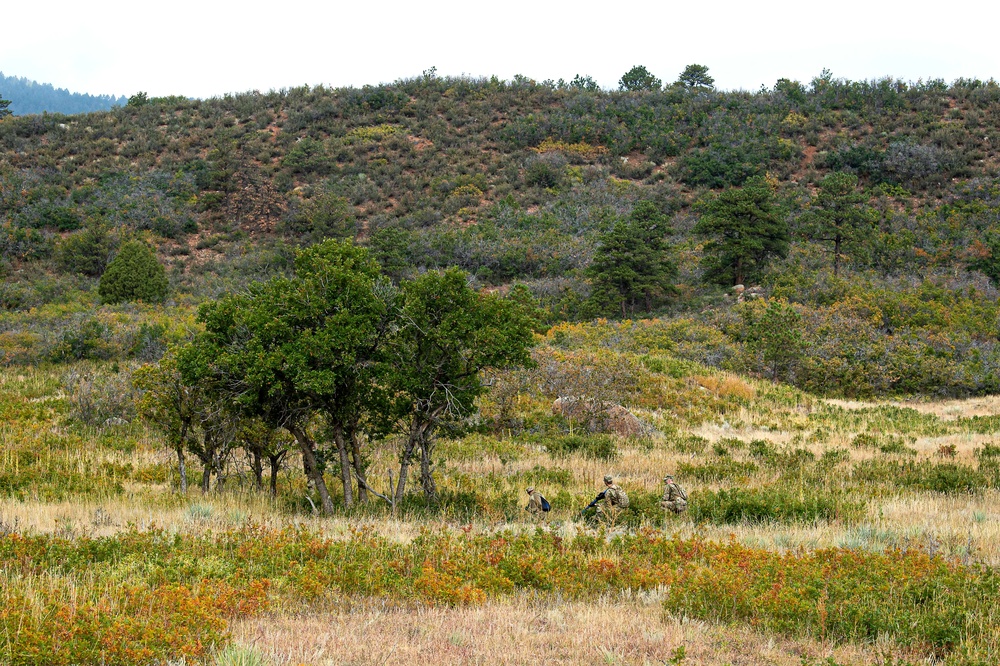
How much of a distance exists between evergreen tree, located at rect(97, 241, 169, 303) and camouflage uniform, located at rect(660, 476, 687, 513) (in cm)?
2766

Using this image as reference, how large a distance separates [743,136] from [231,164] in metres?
34.7

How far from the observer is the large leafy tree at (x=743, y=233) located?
108 ft

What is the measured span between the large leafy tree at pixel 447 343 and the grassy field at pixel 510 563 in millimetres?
734

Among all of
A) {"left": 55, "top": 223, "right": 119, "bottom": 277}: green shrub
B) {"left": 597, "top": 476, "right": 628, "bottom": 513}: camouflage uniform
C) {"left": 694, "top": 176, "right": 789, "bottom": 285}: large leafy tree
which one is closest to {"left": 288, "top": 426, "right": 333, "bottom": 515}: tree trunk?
{"left": 597, "top": 476, "right": 628, "bottom": 513}: camouflage uniform

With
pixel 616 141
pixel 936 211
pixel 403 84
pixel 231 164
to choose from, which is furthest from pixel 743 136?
pixel 231 164

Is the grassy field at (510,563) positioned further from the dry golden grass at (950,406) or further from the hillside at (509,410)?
the dry golden grass at (950,406)

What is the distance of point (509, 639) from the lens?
5.19m

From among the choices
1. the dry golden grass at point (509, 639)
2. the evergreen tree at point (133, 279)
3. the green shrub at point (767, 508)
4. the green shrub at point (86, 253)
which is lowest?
the green shrub at point (767, 508)

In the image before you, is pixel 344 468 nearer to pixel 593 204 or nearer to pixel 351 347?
pixel 351 347

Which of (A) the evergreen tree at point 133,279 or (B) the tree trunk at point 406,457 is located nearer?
(B) the tree trunk at point 406,457

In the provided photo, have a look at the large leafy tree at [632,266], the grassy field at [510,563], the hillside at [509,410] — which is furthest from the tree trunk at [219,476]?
the large leafy tree at [632,266]

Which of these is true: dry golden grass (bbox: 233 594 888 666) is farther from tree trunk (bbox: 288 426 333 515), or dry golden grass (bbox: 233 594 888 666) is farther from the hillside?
tree trunk (bbox: 288 426 333 515)

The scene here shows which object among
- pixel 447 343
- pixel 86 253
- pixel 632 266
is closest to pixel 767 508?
pixel 447 343

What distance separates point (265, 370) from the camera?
9406 mm
